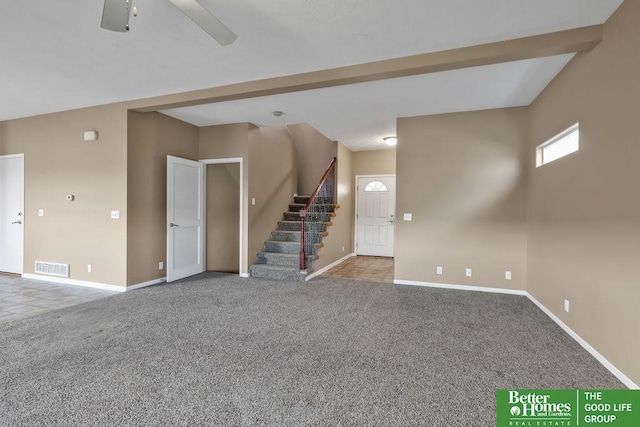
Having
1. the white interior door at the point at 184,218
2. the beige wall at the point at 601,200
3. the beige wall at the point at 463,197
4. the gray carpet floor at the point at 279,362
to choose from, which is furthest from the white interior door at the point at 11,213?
the beige wall at the point at 601,200

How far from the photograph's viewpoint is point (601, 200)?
8.09 feet

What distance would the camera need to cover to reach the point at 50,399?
1899 mm

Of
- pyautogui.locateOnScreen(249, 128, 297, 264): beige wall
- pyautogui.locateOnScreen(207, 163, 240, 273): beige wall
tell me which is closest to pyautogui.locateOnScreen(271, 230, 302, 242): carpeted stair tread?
pyautogui.locateOnScreen(249, 128, 297, 264): beige wall

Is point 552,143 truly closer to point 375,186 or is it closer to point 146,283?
point 375,186

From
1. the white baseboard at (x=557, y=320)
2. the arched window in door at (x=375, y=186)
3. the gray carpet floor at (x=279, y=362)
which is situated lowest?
the gray carpet floor at (x=279, y=362)

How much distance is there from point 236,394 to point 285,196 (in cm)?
503

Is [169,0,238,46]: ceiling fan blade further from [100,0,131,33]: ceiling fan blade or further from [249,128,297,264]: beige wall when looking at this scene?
[249,128,297,264]: beige wall

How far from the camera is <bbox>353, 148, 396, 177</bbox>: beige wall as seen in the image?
297 inches

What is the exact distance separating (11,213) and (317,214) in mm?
5282

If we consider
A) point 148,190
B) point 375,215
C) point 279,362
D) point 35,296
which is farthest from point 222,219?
point 279,362

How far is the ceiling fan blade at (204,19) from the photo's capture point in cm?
197

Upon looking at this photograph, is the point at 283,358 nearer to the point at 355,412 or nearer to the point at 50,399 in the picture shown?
the point at 355,412

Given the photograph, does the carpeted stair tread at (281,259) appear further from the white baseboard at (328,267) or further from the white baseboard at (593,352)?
the white baseboard at (593,352)

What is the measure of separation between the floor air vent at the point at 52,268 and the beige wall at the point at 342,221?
4003mm
